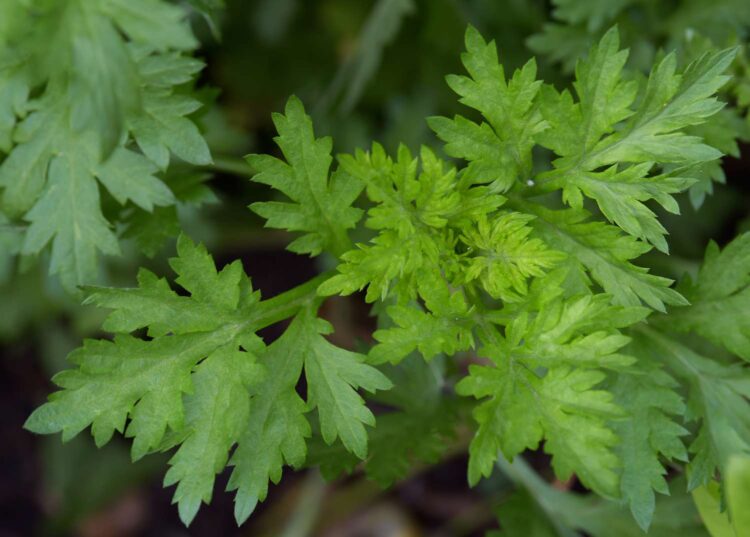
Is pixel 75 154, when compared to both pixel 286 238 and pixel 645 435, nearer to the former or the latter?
pixel 645 435

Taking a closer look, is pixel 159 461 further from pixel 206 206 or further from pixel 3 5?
pixel 3 5

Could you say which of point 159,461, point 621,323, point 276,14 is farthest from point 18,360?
point 621,323

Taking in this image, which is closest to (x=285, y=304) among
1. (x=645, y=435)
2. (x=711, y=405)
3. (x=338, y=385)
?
(x=338, y=385)

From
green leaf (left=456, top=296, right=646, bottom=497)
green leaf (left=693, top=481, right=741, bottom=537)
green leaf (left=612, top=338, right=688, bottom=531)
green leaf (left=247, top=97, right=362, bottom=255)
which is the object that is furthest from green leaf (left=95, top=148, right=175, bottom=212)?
green leaf (left=693, top=481, right=741, bottom=537)

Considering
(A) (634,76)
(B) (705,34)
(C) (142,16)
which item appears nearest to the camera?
(C) (142,16)

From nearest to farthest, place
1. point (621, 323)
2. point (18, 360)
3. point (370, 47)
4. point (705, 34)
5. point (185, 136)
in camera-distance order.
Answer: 1. point (621, 323)
2. point (185, 136)
3. point (705, 34)
4. point (370, 47)
5. point (18, 360)

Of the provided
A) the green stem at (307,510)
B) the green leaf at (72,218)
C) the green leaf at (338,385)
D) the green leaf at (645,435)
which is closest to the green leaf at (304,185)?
the green leaf at (338,385)

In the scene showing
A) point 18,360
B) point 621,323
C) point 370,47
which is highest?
point 621,323
